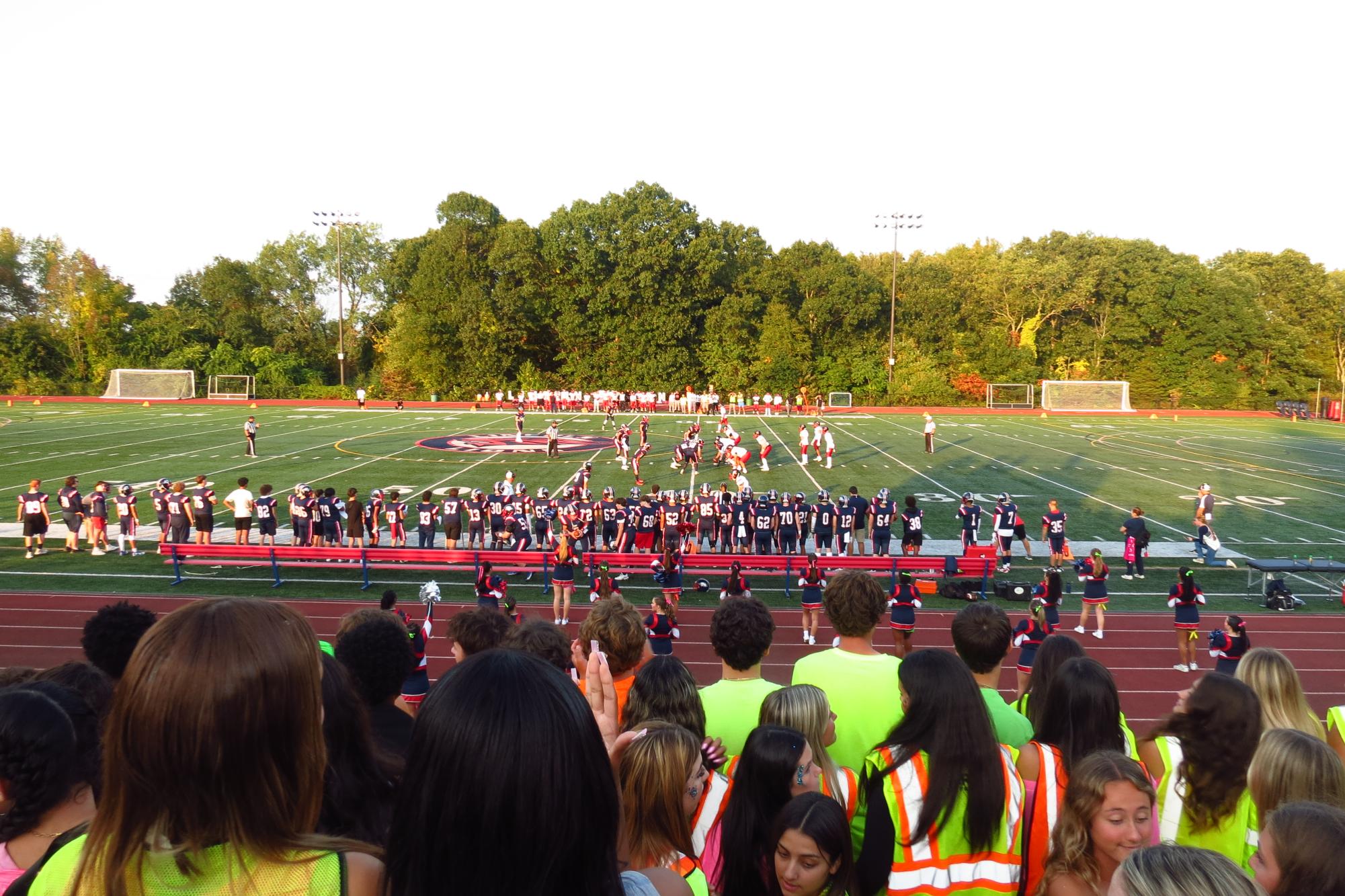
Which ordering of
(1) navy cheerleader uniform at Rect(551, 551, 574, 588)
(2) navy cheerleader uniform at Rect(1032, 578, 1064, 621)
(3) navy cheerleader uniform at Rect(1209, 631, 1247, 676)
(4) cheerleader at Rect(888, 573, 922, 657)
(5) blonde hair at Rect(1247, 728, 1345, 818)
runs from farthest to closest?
(1) navy cheerleader uniform at Rect(551, 551, 574, 588) < (2) navy cheerleader uniform at Rect(1032, 578, 1064, 621) < (4) cheerleader at Rect(888, 573, 922, 657) < (3) navy cheerleader uniform at Rect(1209, 631, 1247, 676) < (5) blonde hair at Rect(1247, 728, 1345, 818)

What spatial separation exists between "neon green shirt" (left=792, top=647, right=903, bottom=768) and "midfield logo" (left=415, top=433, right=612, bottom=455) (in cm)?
2791

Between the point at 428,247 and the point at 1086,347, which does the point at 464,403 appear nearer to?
the point at 428,247

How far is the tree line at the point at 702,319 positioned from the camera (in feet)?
193

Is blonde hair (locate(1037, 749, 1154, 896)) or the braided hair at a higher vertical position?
the braided hair

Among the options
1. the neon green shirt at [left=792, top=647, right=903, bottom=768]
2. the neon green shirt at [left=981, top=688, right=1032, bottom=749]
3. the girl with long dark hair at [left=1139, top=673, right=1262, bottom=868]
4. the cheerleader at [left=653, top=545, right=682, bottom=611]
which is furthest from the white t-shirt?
the girl with long dark hair at [left=1139, top=673, right=1262, bottom=868]

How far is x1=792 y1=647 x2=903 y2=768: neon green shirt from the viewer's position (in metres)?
4.52

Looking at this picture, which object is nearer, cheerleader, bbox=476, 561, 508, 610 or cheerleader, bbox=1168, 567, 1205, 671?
cheerleader, bbox=1168, 567, 1205, 671

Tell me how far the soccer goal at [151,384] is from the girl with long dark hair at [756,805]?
64362mm

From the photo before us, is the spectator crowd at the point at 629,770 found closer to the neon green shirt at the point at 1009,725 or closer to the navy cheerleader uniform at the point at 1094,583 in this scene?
the neon green shirt at the point at 1009,725

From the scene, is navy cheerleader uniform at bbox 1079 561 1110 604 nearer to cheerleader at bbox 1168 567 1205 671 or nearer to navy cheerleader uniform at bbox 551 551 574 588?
cheerleader at bbox 1168 567 1205 671

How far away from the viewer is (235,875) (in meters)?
1.66

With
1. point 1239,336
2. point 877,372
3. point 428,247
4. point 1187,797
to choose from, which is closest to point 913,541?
point 1187,797

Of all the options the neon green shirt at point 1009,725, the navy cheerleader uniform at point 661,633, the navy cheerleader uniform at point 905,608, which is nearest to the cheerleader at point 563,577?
the navy cheerleader uniform at point 661,633

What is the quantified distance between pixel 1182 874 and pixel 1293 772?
4.96 feet
